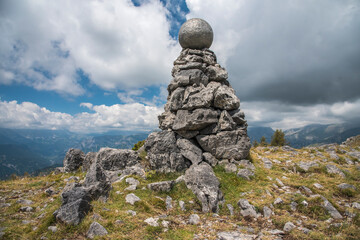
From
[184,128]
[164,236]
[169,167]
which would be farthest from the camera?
[184,128]

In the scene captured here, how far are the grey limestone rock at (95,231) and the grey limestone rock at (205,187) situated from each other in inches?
241

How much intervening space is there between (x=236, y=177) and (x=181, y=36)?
784 inches

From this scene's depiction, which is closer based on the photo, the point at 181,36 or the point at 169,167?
the point at 169,167

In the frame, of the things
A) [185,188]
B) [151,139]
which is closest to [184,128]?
[151,139]

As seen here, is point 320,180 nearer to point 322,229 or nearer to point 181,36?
point 322,229

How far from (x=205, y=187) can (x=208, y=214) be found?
202cm

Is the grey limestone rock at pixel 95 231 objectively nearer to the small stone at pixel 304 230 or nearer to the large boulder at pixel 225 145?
the small stone at pixel 304 230

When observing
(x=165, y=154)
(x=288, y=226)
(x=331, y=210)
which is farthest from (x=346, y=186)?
(x=165, y=154)

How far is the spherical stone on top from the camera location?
888 inches

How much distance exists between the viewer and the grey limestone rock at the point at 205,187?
443 inches

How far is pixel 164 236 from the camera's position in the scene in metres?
8.00

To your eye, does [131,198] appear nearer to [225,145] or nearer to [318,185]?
[225,145]

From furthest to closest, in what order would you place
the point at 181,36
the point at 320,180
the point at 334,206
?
1. the point at 181,36
2. the point at 320,180
3. the point at 334,206

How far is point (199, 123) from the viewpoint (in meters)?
17.9
